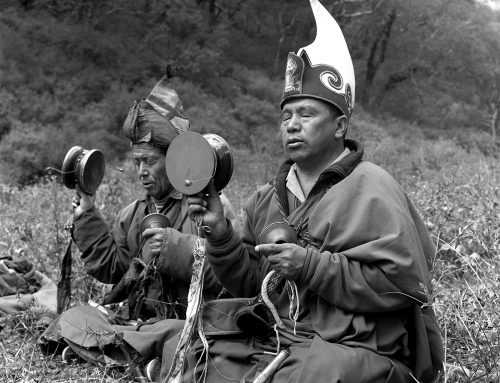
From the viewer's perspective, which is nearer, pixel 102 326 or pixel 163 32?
pixel 102 326

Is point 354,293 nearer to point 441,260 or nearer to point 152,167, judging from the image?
point 441,260

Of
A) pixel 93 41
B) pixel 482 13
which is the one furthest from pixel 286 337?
pixel 482 13

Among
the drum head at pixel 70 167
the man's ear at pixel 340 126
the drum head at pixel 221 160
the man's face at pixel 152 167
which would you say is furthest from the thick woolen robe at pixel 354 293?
the drum head at pixel 70 167

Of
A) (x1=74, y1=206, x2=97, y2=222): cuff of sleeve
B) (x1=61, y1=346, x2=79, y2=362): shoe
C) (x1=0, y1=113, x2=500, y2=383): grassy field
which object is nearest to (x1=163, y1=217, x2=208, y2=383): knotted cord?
(x1=0, y1=113, x2=500, y2=383): grassy field

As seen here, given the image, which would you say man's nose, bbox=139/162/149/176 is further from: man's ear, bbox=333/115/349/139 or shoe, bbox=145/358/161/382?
man's ear, bbox=333/115/349/139

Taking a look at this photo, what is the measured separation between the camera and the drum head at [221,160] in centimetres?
303

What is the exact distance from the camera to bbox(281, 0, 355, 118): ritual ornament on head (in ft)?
10.3

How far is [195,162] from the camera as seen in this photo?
9.81 ft

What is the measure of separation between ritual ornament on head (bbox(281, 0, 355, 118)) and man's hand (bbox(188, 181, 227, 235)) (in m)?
0.59

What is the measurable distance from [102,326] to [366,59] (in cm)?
2555

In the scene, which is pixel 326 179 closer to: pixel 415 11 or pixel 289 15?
pixel 289 15

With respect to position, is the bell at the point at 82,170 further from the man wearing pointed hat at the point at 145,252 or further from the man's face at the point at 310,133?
the man's face at the point at 310,133

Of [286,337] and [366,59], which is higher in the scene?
[286,337]

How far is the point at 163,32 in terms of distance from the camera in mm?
19984
